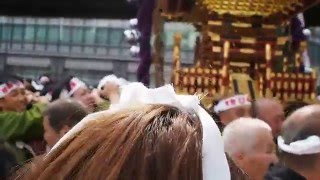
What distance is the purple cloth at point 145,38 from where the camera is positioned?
877 cm

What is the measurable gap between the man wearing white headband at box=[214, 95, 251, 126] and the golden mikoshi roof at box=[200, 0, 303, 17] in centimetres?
305

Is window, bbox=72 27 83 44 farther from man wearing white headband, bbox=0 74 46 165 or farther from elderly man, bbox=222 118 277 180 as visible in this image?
elderly man, bbox=222 118 277 180

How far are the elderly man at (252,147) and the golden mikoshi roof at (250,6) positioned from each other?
4948mm

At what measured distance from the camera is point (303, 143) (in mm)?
2688

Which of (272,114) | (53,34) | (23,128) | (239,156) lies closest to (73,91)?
(23,128)

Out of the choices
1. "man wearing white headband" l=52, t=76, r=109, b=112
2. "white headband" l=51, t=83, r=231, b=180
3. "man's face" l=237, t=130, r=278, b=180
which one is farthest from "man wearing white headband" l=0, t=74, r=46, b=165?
"white headband" l=51, t=83, r=231, b=180

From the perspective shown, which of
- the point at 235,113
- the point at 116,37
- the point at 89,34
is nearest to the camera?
the point at 235,113

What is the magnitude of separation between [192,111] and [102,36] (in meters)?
21.3

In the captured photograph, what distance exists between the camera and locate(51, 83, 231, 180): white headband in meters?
1.08

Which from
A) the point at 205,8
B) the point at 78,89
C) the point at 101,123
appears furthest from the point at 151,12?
the point at 101,123

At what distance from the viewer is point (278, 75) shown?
7.38 metres

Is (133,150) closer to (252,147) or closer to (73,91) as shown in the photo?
(252,147)

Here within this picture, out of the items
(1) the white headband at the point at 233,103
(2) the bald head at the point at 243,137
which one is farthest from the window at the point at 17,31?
(2) the bald head at the point at 243,137

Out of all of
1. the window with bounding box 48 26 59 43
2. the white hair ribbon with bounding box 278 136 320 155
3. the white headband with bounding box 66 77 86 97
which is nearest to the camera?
the white hair ribbon with bounding box 278 136 320 155
